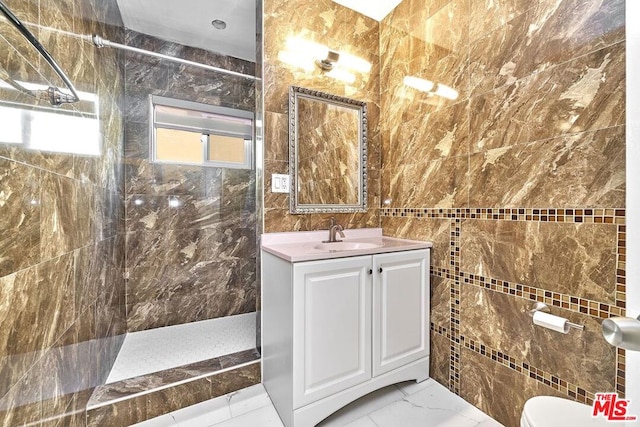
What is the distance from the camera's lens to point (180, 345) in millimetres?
2064

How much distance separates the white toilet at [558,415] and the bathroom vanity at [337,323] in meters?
0.75

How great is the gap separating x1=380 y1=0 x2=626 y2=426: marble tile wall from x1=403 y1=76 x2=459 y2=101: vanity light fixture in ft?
0.11

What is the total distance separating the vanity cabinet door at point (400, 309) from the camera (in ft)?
5.24

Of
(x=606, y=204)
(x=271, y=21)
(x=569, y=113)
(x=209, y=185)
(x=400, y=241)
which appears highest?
(x=271, y=21)

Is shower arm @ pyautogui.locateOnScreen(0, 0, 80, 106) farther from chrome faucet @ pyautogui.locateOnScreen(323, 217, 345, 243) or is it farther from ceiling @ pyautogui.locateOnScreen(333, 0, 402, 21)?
ceiling @ pyautogui.locateOnScreen(333, 0, 402, 21)

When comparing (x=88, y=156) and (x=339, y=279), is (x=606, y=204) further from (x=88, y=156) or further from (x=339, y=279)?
(x=88, y=156)

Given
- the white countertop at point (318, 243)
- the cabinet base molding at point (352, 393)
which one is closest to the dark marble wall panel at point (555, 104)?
the white countertop at point (318, 243)

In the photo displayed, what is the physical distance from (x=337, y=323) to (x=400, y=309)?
0.46 meters

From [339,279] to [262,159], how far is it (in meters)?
0.93

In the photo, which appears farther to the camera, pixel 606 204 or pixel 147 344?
pixel 147 344

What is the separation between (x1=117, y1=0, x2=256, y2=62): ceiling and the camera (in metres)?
2.05

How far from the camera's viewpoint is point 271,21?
6.00 feet

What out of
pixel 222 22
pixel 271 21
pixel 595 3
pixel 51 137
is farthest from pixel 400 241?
pixel 222 22

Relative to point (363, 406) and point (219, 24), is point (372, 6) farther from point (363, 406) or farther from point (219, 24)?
point (363, 406)
